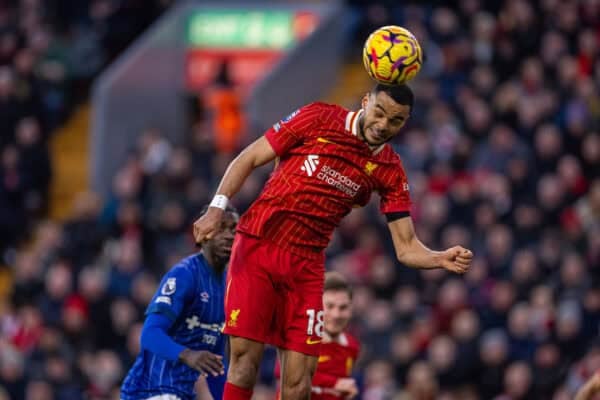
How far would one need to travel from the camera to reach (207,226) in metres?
8.05

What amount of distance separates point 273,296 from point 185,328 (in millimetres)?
840

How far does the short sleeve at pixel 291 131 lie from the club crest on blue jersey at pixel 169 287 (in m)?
1.14

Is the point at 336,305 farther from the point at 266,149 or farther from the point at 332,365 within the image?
the point at 266,149

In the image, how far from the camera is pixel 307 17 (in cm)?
2109

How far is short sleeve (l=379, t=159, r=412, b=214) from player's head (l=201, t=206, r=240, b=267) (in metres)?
1.03

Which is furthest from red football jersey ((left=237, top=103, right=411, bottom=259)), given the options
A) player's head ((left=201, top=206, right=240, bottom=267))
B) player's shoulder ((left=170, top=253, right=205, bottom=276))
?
player's shoulder ((left=170, top=253, right=205, bottom=276))

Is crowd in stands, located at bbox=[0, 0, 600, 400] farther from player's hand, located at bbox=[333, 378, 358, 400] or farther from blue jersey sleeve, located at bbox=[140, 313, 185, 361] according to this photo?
blue jersey sleeve, located at bbox=[140, 313, 185, 361]

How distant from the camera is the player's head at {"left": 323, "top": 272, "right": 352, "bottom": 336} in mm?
10234

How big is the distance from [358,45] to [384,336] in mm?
6179

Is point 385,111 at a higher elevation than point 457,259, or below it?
higher

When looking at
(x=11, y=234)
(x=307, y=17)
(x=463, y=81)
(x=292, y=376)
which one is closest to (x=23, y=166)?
(x=11, y=234)

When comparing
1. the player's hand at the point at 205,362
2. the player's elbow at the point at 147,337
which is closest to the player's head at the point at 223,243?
the player's elbow at the point at 147,337

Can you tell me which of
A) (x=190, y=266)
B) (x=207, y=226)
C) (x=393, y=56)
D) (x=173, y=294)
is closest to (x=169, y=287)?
(x=173, y=294)

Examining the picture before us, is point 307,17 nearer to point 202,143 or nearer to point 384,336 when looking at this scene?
point 202,143
